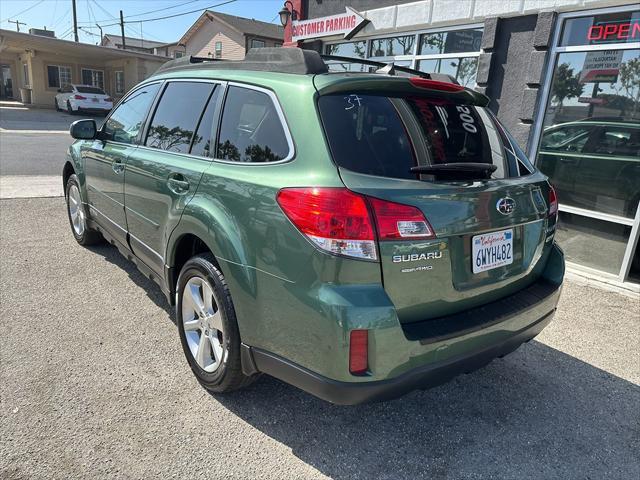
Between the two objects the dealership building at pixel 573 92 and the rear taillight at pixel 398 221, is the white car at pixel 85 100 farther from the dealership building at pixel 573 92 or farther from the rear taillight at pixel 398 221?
the rear taillight at pixel 398 221

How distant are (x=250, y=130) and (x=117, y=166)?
68.1 inches

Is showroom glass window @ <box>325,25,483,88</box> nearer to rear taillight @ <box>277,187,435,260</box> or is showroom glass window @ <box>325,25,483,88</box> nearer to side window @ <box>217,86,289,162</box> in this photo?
side window @ <box>217,86,289,162</box>

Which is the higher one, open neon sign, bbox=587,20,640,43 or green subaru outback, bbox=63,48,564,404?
open neon sign, bbox=587,20,640,43

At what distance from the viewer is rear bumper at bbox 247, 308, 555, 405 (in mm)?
1954

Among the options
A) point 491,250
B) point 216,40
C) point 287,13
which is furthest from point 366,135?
point 216,40

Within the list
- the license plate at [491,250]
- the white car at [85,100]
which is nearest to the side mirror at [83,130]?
the license plate at [491,250]

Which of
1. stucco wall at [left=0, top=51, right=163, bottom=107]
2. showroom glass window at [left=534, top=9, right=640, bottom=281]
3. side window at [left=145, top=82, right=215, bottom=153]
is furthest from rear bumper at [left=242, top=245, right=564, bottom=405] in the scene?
stucco wall at [left=0, top=51, right=163, bottom=107]

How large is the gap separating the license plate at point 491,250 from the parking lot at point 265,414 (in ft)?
3.17

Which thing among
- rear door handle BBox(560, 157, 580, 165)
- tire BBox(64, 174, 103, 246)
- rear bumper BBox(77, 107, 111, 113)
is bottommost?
tire BBox(64, 174, 103, 246)

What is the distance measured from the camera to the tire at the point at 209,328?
241cm

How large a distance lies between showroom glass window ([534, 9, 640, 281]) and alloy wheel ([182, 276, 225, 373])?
4466 millimetres

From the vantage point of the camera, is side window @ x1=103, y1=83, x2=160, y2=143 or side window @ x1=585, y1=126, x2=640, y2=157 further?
side window @ x1=585, y1=126, x2=640, y2=157

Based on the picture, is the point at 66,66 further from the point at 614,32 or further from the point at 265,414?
the point at 265,414

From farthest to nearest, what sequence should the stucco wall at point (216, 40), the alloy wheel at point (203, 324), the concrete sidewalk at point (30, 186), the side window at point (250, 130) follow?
the stucco wall at point (216, 40)
the concrete sidewalk at point (30, 186)
the alloy wheel at point (203, 324)
the side window at point (250, 130)
